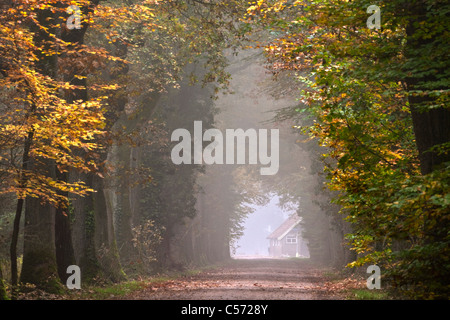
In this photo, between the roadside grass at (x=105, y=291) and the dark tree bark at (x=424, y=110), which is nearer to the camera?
the dark tree bark at (x=424, y=110)

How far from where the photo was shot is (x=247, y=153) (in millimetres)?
59281

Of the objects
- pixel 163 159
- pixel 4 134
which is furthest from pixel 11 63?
pixel 163 159

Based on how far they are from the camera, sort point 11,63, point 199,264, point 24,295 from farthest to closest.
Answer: point 199,264
point 24,295
point 11,63

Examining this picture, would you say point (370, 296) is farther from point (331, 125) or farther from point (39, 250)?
point (39, 250)

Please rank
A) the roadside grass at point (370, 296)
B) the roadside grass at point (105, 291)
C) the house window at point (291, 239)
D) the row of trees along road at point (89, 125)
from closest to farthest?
the row of trees along road at point (89, 125) < the roadside grass at point (370, 296) < the roadside grass at point (105, 291) < the house window at point (291, 239)

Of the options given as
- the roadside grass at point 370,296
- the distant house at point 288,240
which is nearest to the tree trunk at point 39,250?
the roadside grass at point 370,296

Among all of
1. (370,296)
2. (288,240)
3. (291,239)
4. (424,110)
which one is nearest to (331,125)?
(424,110)

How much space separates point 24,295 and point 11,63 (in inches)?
230

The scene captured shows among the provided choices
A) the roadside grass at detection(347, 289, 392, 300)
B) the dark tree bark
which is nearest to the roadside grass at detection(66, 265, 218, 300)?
the roadside grass at detection(347, 289, 392, 300)

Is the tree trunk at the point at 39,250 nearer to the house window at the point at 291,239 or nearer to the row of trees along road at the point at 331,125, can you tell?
the row of trees along road at the point at 331,125

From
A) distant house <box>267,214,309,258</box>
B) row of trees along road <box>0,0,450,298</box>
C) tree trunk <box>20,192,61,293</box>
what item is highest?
row of trees along road <box>0,0,450,298</box>

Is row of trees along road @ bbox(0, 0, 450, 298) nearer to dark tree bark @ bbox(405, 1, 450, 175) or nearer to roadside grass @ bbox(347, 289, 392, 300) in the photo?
dark tree bark @ bbox(405, 1, 450, 175)

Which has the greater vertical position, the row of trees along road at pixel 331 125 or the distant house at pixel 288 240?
the row of trees along road at pixel 331 125
